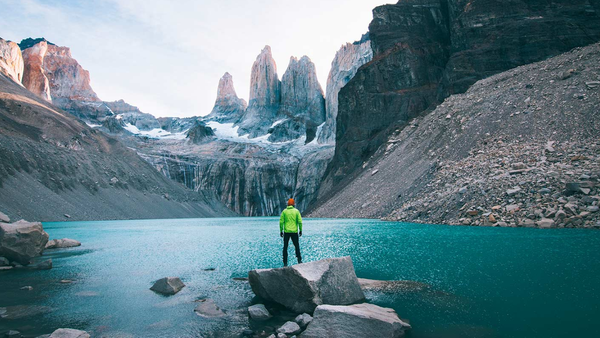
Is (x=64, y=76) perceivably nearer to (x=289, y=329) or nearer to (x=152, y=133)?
(x=152, y=133)

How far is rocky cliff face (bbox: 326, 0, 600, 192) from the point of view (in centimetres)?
5681

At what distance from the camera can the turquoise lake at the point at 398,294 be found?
7703mm

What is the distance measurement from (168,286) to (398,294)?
709 centimetres

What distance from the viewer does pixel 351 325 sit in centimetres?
718

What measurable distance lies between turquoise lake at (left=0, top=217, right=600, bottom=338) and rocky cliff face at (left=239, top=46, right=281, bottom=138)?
154462mm

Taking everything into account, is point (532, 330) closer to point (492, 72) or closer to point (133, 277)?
point (133, 277)

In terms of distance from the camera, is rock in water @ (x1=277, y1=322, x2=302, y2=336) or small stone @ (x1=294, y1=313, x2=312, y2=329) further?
small stone @ (x1=294, y1=313, x2=312, y2=329)

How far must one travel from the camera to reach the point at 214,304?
9.64 meters

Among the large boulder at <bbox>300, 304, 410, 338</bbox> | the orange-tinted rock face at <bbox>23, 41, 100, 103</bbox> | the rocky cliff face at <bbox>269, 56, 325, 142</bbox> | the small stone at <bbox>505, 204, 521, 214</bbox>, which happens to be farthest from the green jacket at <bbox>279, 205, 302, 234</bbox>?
the orange-tinted rock face at <bbox>23, 41, 100, 103</bbox>

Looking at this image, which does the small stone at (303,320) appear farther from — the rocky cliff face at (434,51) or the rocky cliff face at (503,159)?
the rocky cliff face at (434,51)

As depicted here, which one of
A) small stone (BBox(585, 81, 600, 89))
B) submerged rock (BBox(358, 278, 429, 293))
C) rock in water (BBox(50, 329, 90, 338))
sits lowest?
submerged rock (BBox(358, 278, 429, 293))

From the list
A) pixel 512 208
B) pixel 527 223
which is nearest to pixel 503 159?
pixel 512 208

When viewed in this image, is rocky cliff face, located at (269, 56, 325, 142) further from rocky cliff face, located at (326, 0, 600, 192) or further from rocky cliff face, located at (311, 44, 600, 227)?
rocky cliff face, located at (311, 44, 600, 227)

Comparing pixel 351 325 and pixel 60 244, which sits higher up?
pixel 351 325
